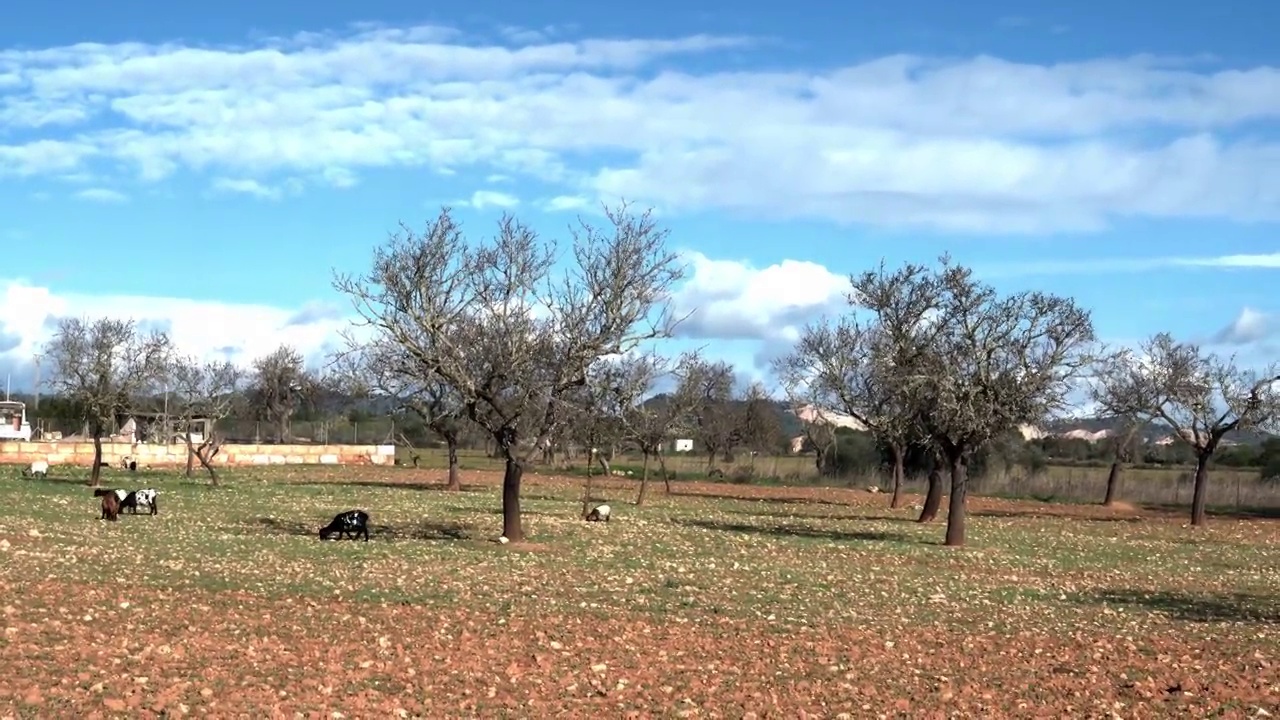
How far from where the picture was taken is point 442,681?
1331cm

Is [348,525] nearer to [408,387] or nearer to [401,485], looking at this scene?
[408,387]

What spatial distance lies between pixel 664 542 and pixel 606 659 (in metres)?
16.6

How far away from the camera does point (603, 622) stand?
17.8 meters

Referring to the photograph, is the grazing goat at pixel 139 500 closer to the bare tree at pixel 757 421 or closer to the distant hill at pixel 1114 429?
the distant hill at pixel 1114 429

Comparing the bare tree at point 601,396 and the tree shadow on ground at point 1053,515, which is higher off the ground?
the bare tree at point 601,396

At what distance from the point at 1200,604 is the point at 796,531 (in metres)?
14.1

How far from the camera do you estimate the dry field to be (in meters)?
13.0

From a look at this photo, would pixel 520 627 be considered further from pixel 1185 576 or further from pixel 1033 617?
pixel 1185 576

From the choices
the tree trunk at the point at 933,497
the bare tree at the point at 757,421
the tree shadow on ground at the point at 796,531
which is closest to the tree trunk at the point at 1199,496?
the tree trunk at the point at 933,497

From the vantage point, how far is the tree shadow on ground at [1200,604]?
72.1ft

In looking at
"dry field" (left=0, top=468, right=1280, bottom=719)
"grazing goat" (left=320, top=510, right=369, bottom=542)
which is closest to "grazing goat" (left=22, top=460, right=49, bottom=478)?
"dry field" (left=0, top=468, right=1280, bottom=719)

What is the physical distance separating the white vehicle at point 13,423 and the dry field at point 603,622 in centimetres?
5432

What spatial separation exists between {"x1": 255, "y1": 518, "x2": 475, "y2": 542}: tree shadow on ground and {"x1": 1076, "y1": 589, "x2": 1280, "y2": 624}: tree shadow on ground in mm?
13796

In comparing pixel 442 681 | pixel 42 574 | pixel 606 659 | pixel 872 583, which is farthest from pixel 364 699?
pixel 872 583
